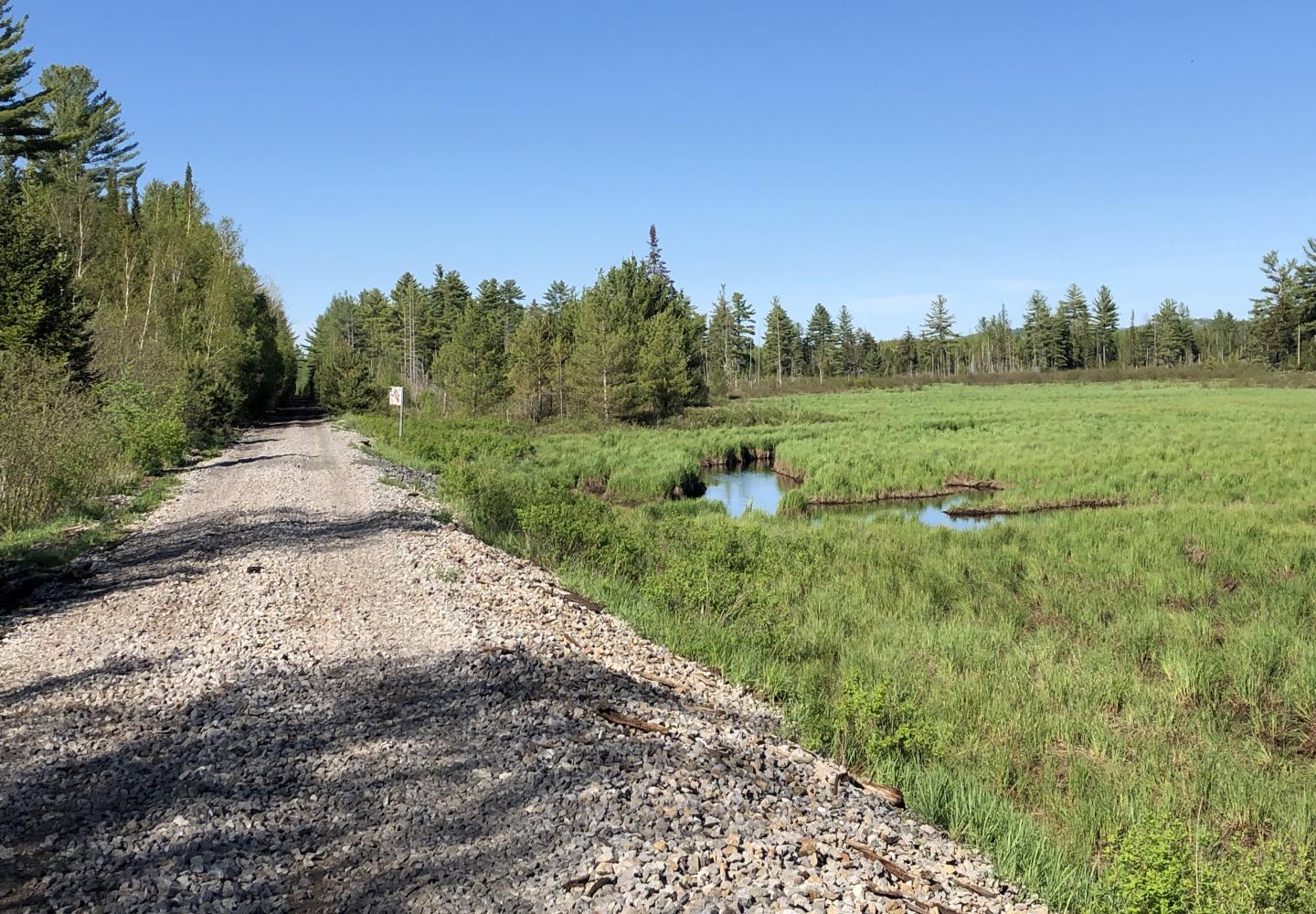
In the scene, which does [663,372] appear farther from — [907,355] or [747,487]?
[907,355]

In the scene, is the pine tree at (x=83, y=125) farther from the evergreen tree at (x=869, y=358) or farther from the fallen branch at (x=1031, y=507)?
the evergreen tree at (x=869, y=358)

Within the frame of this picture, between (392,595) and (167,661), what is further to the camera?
(392,595)

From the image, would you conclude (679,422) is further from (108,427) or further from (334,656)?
(334,656)

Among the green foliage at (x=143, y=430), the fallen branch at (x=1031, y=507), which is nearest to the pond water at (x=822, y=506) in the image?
the fallen branch at (x=1031, y=507)

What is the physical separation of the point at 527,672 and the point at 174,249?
164 ft

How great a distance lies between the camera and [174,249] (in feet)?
154

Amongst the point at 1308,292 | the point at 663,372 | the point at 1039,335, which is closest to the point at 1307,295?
the point at 1308,292

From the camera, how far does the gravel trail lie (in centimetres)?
396

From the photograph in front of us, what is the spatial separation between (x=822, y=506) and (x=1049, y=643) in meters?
13.7

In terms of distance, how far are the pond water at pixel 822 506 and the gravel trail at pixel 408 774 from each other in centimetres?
1205

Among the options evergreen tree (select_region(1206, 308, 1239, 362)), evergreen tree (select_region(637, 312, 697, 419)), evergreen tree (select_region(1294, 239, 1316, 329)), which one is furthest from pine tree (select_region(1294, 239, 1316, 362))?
evergreen tree (select_region(637, 312, 697, 419))

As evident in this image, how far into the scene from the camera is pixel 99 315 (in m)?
34.0

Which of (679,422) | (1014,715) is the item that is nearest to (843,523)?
(1014,715)

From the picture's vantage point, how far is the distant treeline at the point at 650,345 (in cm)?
5169
